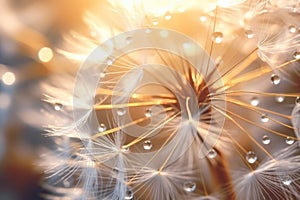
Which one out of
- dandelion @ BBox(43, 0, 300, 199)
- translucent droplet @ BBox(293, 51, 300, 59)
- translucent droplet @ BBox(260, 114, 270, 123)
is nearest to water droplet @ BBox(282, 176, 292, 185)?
dandelion @ BBox(43, 0, 300, 199)

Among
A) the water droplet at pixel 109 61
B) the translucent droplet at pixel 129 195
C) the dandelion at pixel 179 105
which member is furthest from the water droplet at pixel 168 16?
the translucent droplet at pixel 129 195

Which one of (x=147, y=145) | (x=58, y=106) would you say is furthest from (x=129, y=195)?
(x=58, y=106)

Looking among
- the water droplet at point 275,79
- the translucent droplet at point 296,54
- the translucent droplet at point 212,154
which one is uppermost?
the translucent droplet at point 296,54

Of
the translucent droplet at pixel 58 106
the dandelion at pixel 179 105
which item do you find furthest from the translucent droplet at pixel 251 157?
the translucent droplet at pixel 58 106

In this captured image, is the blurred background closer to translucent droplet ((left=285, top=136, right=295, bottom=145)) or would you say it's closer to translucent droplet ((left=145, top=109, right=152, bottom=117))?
translucent droplet ((left=145, top=109, right=152, bottom=117))

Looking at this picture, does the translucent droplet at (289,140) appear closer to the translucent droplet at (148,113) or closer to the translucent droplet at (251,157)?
the translucent droplet at (251,157)

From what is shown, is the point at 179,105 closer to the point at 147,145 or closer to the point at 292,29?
the point at 147,145

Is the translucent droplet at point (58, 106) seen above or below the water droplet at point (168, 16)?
below

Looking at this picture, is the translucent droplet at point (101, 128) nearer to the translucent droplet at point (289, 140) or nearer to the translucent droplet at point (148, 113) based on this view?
the translucent droplet at point (148, 113)
